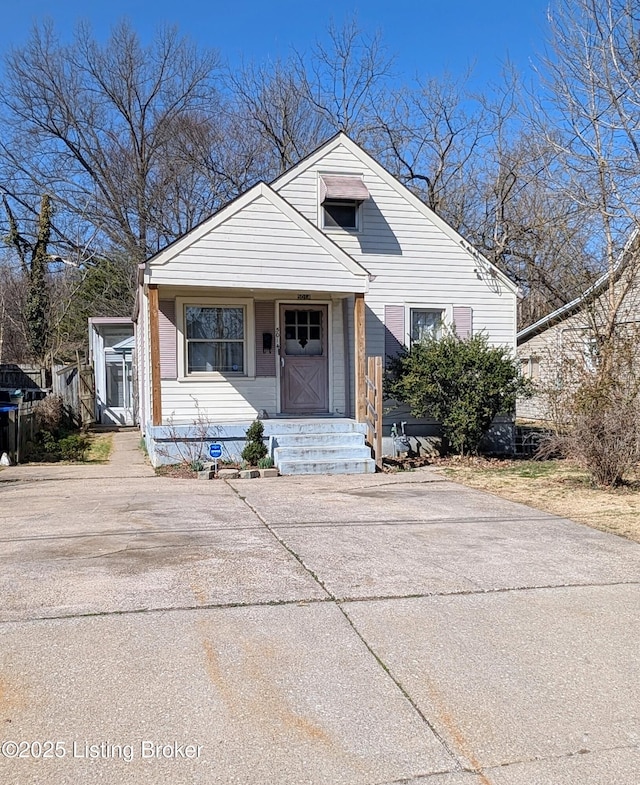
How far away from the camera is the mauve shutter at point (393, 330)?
13.0 metres

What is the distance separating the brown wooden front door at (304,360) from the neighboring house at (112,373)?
304 inches

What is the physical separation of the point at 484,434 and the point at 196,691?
33.6ft

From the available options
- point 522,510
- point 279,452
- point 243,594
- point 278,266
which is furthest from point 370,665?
point 278,266

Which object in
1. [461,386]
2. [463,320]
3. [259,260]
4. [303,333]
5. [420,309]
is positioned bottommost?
[461,386]

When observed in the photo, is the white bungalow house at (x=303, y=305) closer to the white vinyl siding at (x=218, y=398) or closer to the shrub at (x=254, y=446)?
the white vinyl siding at (x=218, y=398)

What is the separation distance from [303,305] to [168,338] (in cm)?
274

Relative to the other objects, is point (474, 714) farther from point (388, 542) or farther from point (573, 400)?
point (573, 400)

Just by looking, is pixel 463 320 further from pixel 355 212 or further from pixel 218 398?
pixel 218 398

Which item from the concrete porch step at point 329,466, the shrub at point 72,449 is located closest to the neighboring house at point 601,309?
the concrete porch step at point 329,466

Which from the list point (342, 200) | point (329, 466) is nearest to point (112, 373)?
point (342, 200)

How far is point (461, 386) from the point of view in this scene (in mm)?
11703

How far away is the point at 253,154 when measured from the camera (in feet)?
91.2

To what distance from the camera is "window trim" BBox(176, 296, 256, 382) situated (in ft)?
38.8

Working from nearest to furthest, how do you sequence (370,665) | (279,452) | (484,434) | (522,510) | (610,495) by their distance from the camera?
(370,665) → (522,510) → (610,495) → (279,452) → (484,434)
